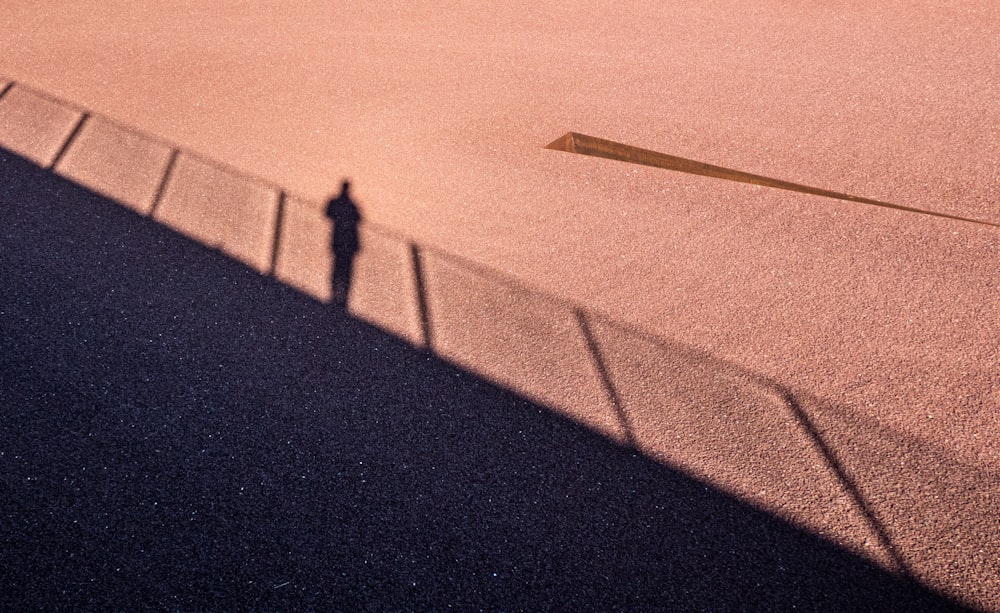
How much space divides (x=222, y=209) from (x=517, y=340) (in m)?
3.07

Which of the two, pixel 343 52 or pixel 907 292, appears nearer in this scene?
pixel 907 292

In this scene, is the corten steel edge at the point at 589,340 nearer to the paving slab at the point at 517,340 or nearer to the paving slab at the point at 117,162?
the paving slab at the point at 517,340

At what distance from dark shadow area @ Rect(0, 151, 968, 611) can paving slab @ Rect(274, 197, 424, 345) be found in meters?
0.18

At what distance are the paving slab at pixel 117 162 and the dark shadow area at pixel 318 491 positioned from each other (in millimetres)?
1520

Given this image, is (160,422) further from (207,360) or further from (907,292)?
(907,292)

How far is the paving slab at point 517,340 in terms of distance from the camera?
459 centimetres

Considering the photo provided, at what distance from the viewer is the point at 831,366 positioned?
4.84 m

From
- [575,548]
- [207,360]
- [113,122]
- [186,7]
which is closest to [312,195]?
[207,360]

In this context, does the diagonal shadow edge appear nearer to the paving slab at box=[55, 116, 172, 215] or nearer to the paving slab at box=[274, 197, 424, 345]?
the paving slab at box=[274, 197, 424, 345]

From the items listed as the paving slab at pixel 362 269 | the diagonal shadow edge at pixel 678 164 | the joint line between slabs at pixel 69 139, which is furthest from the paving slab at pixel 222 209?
the diagonal shadow edge at pixel 678 164

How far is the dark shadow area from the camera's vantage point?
3576 mm

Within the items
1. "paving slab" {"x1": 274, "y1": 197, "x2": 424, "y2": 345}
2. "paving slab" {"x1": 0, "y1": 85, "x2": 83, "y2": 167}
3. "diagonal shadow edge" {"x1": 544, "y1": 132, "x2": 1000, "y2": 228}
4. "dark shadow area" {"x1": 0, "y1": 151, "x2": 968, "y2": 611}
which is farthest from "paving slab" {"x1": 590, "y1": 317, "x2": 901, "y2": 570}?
"paving slab" {"x1": 0, "y1": 85, "x2": 83, "y2": 167}

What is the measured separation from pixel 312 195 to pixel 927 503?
5.25m

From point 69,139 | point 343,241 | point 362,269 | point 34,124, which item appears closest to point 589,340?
point 362,269
